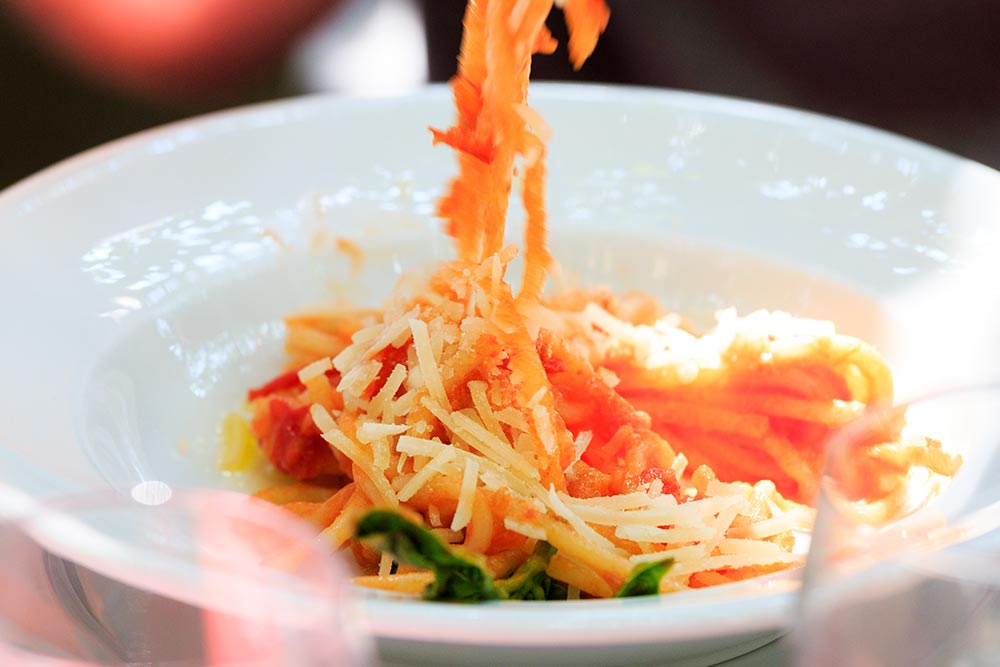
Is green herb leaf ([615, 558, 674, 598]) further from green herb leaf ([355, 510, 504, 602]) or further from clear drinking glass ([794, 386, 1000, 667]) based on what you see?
clear drinking glass ([794, 386, 1000, 667])

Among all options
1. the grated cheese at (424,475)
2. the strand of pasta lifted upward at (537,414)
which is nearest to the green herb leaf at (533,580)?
the strand of pasta lifted upward at (537,414)

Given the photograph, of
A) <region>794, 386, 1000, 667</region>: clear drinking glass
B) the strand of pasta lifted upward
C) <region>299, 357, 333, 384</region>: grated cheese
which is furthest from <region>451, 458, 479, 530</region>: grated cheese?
<region>794, 386, 1000, 667</region>: clear drinking glass

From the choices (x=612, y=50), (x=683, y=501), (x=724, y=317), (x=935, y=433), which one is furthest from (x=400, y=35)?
(x=935, y=433)

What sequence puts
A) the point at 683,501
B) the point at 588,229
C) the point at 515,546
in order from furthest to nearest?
1. the point at 588,229
2. the point at 683,501
3. the point at 515,546

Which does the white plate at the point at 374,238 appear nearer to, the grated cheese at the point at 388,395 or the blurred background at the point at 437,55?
the grated cheese at the point at 388,395

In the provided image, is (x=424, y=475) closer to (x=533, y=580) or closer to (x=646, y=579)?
(x=533, y=580)

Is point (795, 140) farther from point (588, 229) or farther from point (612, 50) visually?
point (612, 50)
